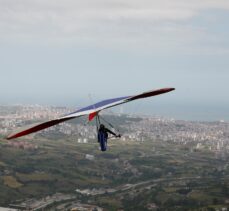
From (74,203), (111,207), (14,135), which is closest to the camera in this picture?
(14,135)

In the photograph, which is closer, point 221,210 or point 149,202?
point 221,210

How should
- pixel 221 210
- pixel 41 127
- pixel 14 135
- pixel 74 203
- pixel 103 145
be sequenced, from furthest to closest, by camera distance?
pixel 74 203 < pixel 221 210 < pixel 103 145 < pixel 41 127 < pixel 14 135

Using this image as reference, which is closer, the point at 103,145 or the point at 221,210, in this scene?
the point at 103,145

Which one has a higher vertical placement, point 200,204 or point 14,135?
point 14,135

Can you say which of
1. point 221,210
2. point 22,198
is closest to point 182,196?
point 221,210

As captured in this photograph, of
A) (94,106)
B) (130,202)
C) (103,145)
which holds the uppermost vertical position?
(94,106)

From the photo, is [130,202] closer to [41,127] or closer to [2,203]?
[2,203]

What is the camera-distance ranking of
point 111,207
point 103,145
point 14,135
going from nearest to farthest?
point 14,135 → point 103,145 → point 111,207

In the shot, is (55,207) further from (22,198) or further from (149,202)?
(149,202)

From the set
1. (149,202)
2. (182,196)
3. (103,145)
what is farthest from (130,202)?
(103,145)
